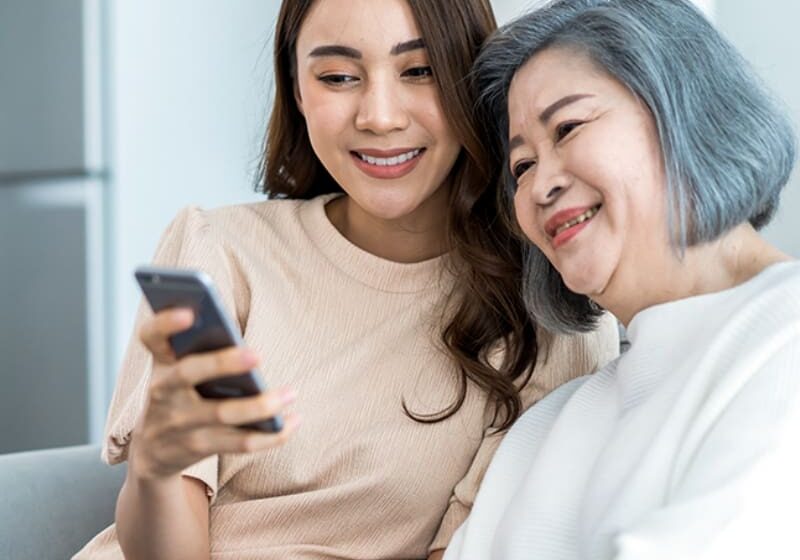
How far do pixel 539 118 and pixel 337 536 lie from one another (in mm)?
644

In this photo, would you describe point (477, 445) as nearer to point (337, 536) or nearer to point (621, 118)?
point (337, 536)

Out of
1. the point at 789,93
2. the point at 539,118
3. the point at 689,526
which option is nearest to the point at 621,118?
the point at 539,118

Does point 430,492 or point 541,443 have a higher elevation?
point 541,443

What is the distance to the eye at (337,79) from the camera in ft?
5.87

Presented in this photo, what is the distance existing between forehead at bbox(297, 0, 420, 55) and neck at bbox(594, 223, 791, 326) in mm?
495

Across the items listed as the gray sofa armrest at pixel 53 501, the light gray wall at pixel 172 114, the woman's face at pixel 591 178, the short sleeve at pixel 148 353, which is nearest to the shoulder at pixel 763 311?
the woman's face at pixel 591 178

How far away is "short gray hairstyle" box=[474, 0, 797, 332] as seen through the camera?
55.8 inches

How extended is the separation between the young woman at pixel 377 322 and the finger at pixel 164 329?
0.50 m

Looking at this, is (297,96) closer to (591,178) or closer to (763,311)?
(591,178)

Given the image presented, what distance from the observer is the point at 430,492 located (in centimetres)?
178

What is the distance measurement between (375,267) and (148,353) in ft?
1.13

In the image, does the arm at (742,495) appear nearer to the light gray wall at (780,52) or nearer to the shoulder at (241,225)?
the shoulder at (241,225)

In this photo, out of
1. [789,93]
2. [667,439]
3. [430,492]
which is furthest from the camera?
[789,93]

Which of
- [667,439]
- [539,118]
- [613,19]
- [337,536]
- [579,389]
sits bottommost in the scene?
[337,536]
